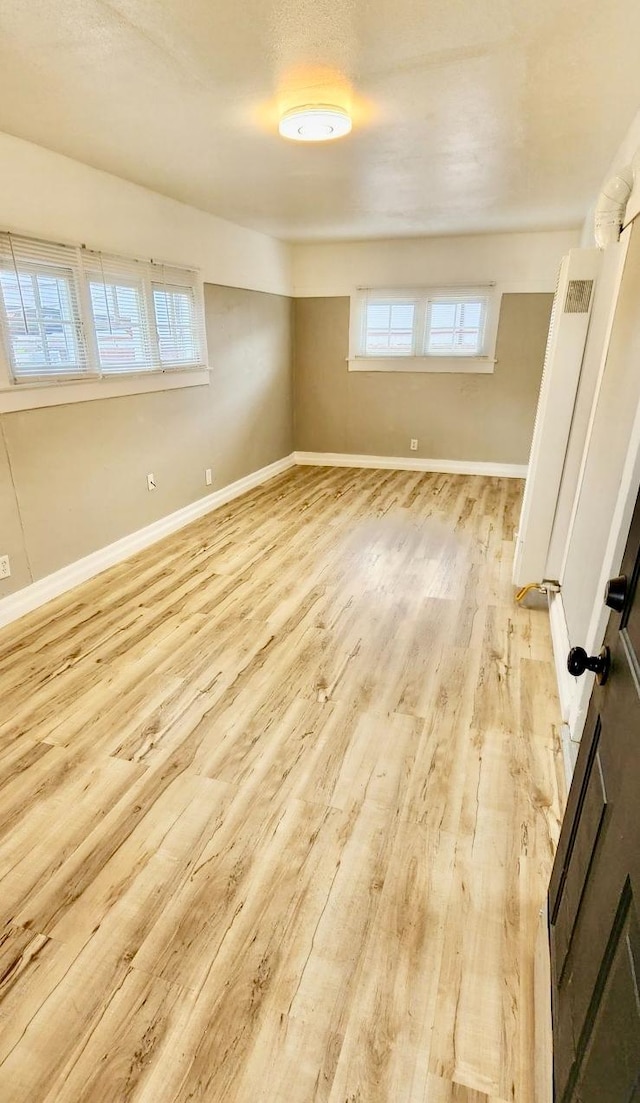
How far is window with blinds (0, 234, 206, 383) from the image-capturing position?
2791 millimetres

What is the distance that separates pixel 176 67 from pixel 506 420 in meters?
4.61

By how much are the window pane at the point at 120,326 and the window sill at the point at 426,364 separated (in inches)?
116

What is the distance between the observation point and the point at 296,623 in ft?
9.46

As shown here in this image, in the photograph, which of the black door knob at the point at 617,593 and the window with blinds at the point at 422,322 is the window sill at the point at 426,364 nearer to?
the window with blinds at the point at 422,322

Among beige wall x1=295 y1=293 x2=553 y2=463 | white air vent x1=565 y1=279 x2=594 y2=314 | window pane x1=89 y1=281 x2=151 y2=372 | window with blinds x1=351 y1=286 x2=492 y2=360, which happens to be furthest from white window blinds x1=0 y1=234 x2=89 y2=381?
window with blinds x1=351 y1=286 x2=492 y2=360

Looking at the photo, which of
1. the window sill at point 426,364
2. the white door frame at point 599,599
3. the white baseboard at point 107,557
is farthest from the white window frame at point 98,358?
the white door frame at point 599,599

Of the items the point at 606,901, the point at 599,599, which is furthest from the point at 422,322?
the point at 606,901

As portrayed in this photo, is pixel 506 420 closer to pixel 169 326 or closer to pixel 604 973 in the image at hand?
pixel 169 326

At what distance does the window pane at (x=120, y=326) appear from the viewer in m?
3.34

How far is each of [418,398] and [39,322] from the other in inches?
162

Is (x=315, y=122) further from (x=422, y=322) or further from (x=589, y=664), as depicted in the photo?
(x=422, y=322)

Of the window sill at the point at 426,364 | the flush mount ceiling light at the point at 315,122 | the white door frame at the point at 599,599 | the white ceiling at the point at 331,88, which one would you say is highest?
the white ceiling at the point at 331,88

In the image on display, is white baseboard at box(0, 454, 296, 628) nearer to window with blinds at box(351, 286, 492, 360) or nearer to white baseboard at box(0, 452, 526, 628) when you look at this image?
white baseboard at box(0, 452, 526, 628)

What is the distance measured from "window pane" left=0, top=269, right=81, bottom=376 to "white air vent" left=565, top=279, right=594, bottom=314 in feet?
8.89
